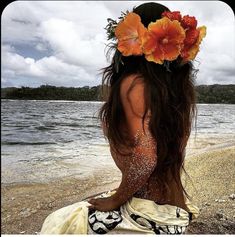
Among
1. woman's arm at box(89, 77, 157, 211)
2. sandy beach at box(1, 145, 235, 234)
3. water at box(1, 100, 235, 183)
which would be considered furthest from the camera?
water at box(1, 100, 235, 183)

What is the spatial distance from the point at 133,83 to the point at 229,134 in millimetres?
6625

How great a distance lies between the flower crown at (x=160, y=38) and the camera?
1.59 metres

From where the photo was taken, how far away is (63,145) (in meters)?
8.37

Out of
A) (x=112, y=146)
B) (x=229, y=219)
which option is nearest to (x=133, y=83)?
(x=112, y=146)

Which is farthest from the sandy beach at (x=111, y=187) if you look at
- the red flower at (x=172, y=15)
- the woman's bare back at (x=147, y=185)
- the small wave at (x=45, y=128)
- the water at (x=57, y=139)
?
the small wave at (x=45, y=128)

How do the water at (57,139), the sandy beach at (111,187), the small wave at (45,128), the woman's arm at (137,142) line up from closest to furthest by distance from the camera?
1. the woman's arm at (137,142)
2. the sandy beach at (111,187)
3. the water at (57,139)
4. the small wave at (45,128)

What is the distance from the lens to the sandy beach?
3.10 metres

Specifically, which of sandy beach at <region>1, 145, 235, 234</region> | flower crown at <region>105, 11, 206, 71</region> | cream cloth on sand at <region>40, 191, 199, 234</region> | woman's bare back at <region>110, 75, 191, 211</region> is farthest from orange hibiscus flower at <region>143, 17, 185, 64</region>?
sandy beach at <region>1, 145, 235, 234</region>

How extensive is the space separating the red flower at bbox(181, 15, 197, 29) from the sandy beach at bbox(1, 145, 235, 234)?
1567 mm

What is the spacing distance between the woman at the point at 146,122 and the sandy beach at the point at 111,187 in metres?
1.26

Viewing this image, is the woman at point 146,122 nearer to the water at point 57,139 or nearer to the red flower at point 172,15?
the red flower at point 172,15

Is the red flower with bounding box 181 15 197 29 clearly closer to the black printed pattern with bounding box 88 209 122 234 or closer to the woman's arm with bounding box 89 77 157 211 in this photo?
the woman's arm with bounding box 89 77 157 211

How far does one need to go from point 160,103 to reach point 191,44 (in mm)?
266

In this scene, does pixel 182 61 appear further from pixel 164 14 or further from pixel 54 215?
pixel 54 215
